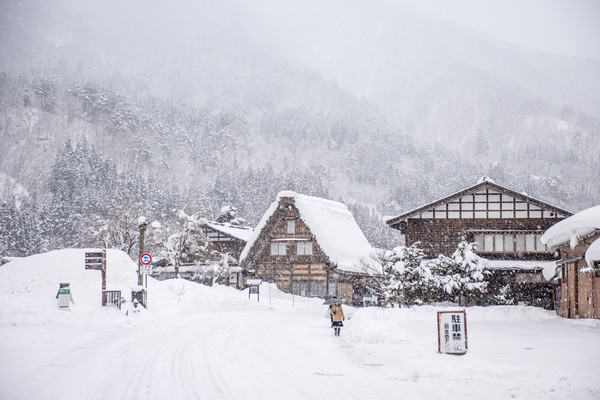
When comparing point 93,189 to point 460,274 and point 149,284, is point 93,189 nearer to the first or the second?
point 149,284

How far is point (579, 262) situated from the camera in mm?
24797

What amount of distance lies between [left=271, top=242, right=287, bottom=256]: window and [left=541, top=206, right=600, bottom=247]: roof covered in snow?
27.3 metres

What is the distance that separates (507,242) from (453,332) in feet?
91.6

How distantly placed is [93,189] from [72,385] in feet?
307

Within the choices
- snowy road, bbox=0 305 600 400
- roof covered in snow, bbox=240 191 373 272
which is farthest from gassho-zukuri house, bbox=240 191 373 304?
snowy road, bbox=0 305 600 400

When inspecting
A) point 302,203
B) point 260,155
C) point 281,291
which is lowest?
point 281,291

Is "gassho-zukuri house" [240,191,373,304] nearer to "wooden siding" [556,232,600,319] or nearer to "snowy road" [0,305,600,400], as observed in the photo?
"wooden siding" [556,232,600,319]

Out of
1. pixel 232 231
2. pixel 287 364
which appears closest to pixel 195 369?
pixel 287 364

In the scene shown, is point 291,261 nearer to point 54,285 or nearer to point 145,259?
point 145,259

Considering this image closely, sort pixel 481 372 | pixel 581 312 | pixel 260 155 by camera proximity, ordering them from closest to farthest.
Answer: pixel 481 372 < pixel 581 312 < pixel 260 155

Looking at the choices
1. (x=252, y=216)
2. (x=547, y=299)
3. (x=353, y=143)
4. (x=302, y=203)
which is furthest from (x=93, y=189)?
(x=353, y=143)

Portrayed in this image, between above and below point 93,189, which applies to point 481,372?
below

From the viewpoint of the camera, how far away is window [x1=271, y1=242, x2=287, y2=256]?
5025 cm

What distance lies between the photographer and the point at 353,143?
19638cm
